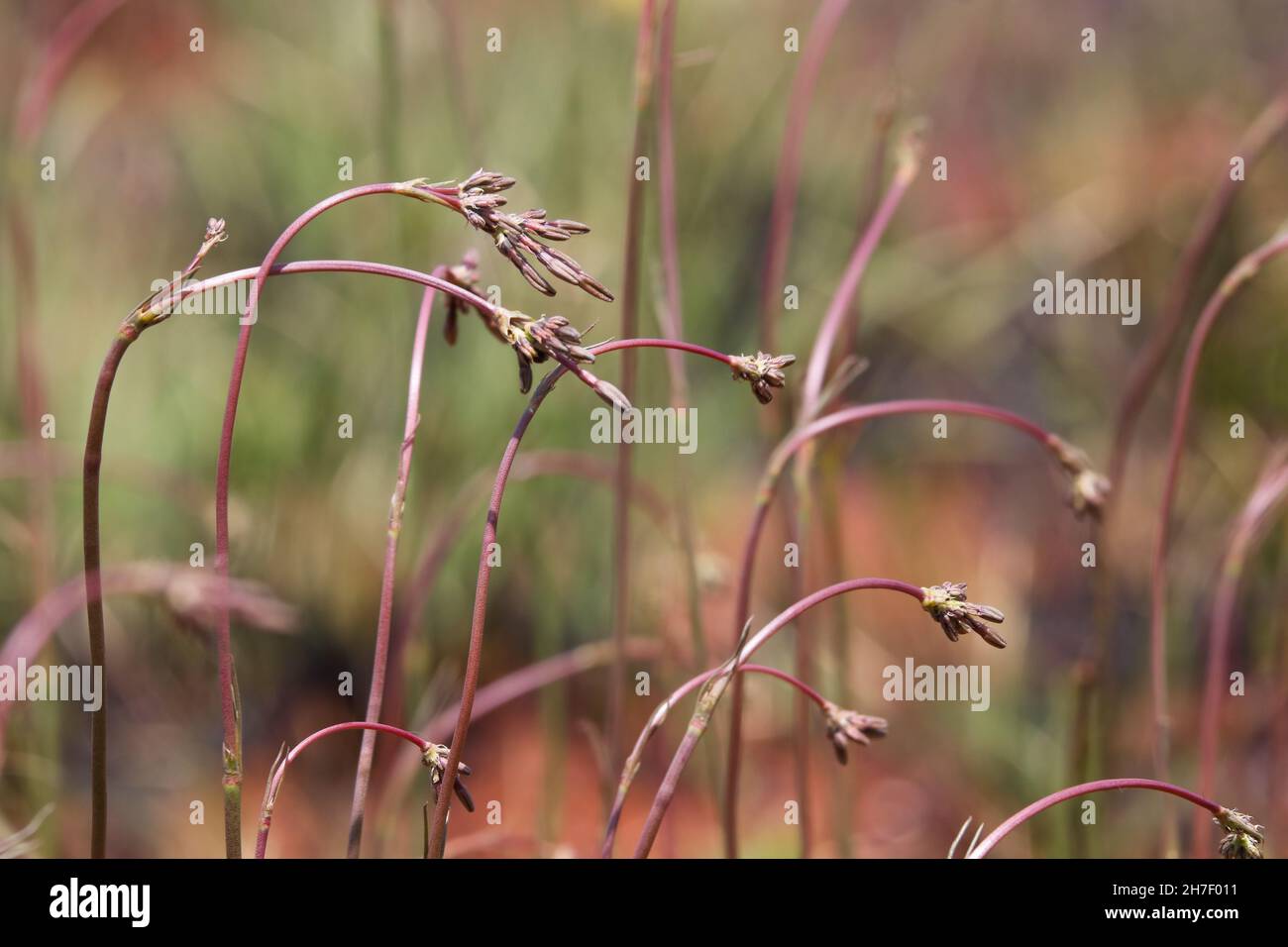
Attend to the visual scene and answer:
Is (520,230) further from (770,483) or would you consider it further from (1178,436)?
(1178,436)

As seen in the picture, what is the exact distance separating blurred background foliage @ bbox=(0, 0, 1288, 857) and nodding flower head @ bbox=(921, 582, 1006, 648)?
355 millimetres

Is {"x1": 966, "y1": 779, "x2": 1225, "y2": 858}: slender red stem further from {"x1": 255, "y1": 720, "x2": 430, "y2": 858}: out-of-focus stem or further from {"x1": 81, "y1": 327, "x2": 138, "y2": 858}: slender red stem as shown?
{"x1": 81, "y1": 327, "x2": 138, "y2": 858}: slender red stem

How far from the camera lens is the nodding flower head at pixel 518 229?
0.31 metres

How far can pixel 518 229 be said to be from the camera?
322mm

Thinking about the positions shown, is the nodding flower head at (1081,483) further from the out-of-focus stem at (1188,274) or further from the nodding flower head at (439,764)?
the nodding flower head at (439,764)

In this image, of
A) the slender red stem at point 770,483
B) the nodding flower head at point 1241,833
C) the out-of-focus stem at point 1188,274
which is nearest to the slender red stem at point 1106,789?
the nodding flower head at point 1241,833

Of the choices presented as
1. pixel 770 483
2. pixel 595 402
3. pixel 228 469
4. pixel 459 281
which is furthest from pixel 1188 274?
pixel 595 402

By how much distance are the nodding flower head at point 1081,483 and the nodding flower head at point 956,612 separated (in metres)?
0.17

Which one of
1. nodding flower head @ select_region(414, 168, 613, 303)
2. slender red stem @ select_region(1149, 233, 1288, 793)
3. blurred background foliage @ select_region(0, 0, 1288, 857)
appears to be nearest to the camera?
nodding flower head @ select_region(414, 168, 613, 303)

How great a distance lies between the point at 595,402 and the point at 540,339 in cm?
103

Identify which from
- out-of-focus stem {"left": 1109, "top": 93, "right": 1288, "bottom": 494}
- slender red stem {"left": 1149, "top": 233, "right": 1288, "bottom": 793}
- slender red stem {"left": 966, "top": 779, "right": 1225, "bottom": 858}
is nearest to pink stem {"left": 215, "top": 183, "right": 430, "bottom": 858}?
slender red stem {"left": 966, "top": 779, "right": 1225, "bottom": 858}

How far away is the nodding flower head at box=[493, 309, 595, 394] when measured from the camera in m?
0.31

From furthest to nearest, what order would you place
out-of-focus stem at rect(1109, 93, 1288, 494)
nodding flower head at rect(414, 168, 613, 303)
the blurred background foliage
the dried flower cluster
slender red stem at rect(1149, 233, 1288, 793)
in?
the blurred background foliage, out-of-focus stem at rect(1109, 93, 1288, 494), slender red stem at rect(1149, 233, 1288, 793), the dried flower cluster, nodding flower head at rect(414, 168, 613, 303)

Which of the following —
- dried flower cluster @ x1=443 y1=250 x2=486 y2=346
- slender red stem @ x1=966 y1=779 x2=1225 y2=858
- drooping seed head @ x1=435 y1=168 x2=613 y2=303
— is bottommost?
slender red stem @ x1=966 y1=779 x2=1225 y2=858
